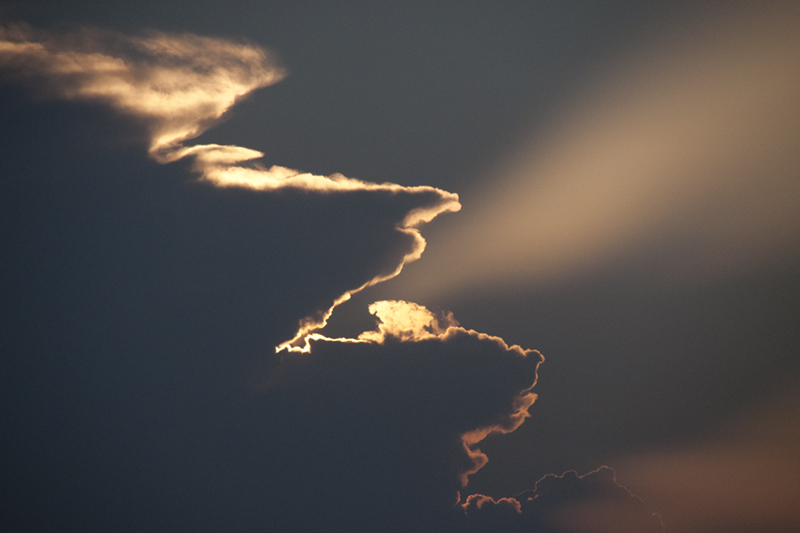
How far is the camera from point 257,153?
1900 inches

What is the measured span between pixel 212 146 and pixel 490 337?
35.6 meters

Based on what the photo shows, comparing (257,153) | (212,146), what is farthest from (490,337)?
(212,146)

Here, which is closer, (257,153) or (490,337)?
(257,153)

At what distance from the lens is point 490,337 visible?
53.9 metres

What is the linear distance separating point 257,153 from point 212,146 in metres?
4.52

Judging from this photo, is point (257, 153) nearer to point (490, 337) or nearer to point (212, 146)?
point (212, 146)

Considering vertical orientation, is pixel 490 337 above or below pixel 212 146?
below

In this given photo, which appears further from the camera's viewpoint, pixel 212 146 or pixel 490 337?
pixel 490 337

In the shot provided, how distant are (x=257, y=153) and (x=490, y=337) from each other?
3168 cm

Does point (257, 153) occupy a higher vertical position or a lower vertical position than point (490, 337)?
higher

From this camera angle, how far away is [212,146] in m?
48.1
